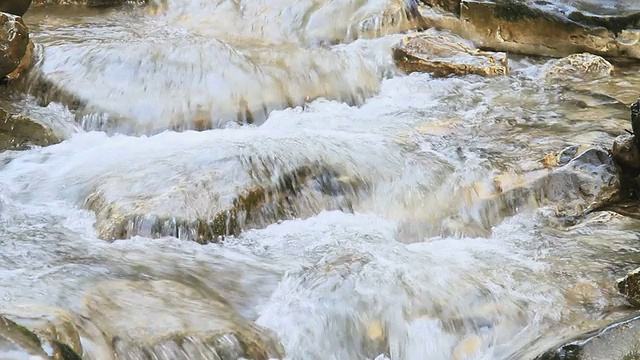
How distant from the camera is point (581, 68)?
24.9ft

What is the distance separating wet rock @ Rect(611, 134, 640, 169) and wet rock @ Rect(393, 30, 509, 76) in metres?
2.33

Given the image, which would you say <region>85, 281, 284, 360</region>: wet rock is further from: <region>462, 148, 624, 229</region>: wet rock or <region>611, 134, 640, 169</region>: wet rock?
<region>611, 134, 640, 169</region>: wet rock

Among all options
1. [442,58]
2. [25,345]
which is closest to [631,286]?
[25,345]

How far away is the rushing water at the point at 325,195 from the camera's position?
365cm

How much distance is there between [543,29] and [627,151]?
3388mm

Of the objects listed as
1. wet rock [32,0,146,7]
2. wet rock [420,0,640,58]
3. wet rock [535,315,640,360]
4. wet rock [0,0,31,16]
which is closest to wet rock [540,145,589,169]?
wet rock [535,315,640,360]

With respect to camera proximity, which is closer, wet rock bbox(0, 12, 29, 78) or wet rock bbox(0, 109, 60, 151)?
wet rock bbox(0, 109, 60, 151)

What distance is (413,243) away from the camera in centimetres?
471

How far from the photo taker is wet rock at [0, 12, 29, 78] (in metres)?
5.95

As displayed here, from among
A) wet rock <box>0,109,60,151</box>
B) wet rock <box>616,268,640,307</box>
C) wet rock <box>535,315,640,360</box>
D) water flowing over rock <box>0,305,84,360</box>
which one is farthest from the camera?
wet rock <box>0,109,60,151</box>

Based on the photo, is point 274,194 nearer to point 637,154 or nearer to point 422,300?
point 422,300

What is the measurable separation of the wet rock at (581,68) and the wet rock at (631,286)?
4.01 m

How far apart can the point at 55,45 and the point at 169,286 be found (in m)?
4.08

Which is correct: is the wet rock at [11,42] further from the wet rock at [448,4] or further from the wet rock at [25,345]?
the wet rock at [448,4]
